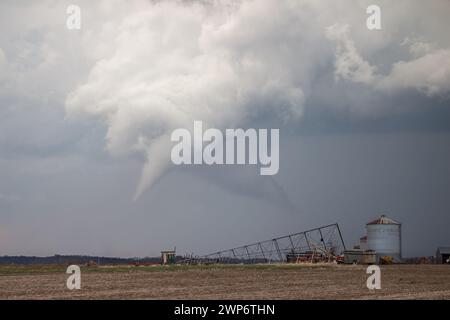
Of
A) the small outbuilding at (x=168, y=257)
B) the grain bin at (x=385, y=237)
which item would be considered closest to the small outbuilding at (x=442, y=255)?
the grain bin at (x=385, y=237)

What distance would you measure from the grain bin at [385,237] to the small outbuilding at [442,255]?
11.5 meters

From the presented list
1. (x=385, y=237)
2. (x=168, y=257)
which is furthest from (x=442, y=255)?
(x=168, y=257)

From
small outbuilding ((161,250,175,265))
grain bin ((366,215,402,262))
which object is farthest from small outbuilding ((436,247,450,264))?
small outbuilding ((161,250,175,265))

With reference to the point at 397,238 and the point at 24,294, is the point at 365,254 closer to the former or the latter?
the point at 397,238

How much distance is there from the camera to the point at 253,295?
36.8 metres

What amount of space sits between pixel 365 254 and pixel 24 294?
74481mm

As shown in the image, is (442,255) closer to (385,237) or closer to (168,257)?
(385,237)

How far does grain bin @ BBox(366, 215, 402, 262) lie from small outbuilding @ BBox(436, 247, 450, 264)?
11540mm

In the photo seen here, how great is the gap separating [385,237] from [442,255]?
16127mm

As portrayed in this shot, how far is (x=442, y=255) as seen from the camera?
121 meters
